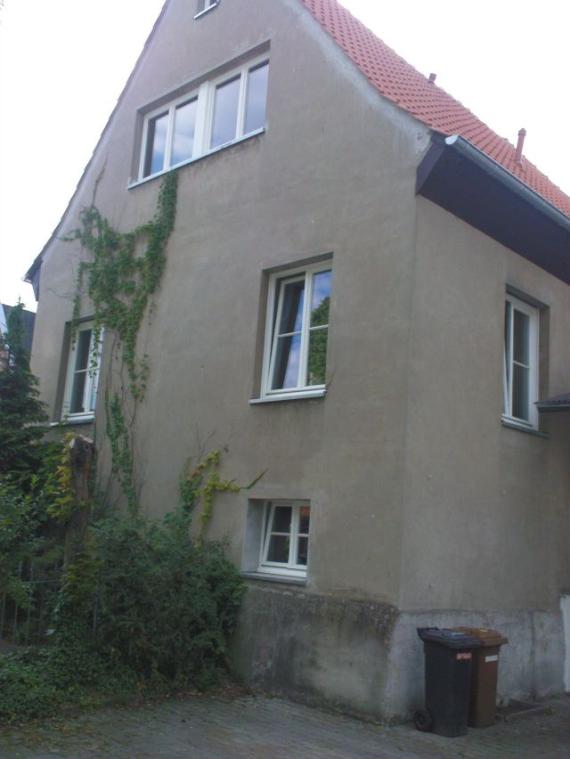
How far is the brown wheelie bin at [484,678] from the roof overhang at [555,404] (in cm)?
311

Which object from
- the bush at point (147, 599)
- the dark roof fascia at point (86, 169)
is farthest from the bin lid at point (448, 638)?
the dark roof fascia at point (86, 169)

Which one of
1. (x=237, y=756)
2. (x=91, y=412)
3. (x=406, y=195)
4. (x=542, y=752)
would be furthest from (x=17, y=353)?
(x=542, y=752)

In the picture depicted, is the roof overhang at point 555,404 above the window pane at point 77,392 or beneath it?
beneath

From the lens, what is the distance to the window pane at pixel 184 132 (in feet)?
42.1

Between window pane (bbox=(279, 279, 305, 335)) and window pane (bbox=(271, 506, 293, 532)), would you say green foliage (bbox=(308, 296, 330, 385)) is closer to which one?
window pane (bbox=(279, 279, 305, 335))

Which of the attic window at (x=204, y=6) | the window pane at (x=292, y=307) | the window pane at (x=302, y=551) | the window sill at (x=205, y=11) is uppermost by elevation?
the attic window at (x=204, y=6)

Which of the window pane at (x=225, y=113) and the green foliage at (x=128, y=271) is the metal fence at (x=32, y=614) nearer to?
the green foliage at (x=128, y=271)

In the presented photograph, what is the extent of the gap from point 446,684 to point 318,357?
3.88 metres

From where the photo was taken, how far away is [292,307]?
10680 mm

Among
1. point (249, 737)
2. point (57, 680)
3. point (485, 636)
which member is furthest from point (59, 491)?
point (485, 636)

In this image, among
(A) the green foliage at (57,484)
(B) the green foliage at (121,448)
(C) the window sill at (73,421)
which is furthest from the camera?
(C) the window sill at (73,421)

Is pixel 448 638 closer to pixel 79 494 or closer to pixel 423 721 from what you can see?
pixel 423 721

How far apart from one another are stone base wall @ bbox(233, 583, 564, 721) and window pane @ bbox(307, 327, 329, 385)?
2.42 metres

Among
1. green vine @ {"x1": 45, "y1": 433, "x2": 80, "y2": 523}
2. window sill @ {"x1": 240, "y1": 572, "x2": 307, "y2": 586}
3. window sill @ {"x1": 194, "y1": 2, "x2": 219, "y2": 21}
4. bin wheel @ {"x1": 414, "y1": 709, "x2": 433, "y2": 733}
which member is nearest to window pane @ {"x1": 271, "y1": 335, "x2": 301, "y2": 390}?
window sill @ {"x1": 240, "y1": 572, "x2": 307, "y2": 586}
